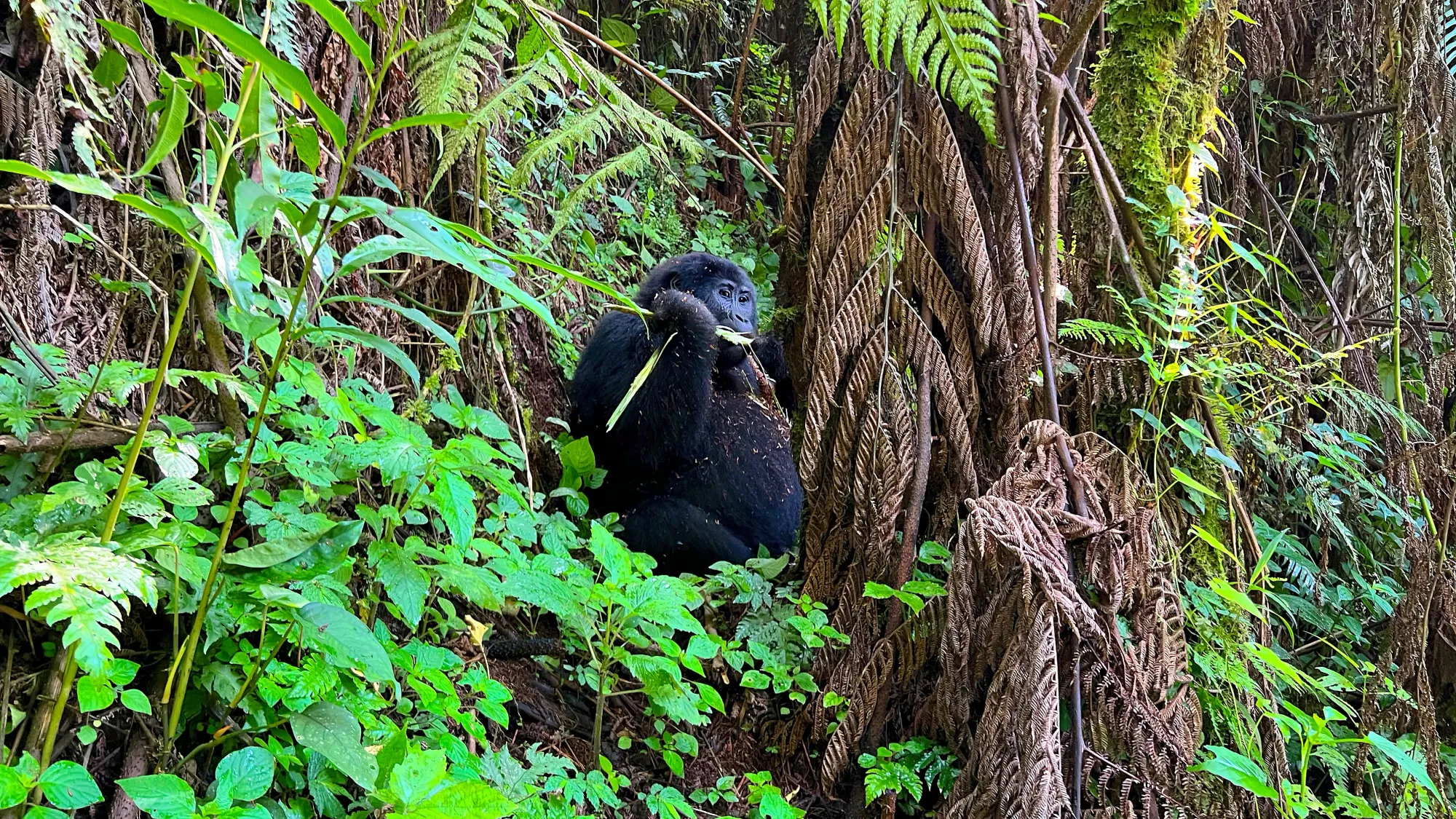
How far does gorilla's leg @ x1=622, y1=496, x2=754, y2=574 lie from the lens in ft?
11.4

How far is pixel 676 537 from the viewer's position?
11.5ft

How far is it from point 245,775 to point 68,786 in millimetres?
216

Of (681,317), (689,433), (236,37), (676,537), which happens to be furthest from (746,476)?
(236,37)

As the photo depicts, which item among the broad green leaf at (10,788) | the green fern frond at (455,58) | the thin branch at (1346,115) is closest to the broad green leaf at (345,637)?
the broad green leaf at (10,788)

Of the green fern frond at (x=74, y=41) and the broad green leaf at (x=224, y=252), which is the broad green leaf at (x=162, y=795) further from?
the green fern frond at (x=74, y=41)

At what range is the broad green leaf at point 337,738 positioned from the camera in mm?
1468

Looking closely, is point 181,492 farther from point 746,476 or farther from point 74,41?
point 746,476

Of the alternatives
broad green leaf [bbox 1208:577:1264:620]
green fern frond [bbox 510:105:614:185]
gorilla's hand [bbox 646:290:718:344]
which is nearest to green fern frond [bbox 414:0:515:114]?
green fern frond [bbox 510:105:614:185]

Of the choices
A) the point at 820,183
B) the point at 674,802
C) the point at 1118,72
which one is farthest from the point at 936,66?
the point at 674,802

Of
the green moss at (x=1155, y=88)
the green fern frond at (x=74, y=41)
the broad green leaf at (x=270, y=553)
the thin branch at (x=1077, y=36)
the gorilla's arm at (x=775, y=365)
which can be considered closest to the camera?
the broad green leaf at (x=270, y=553)

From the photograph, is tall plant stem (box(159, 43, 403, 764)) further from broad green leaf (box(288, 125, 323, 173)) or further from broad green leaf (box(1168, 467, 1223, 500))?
broad green leaf (box(1168, 467, 1223, 500))

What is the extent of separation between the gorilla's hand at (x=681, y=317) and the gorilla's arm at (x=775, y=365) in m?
0.76

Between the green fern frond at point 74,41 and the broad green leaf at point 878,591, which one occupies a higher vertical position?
the green fern frond at point 74,41

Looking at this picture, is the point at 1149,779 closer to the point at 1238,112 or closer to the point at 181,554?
the point at 181,554
